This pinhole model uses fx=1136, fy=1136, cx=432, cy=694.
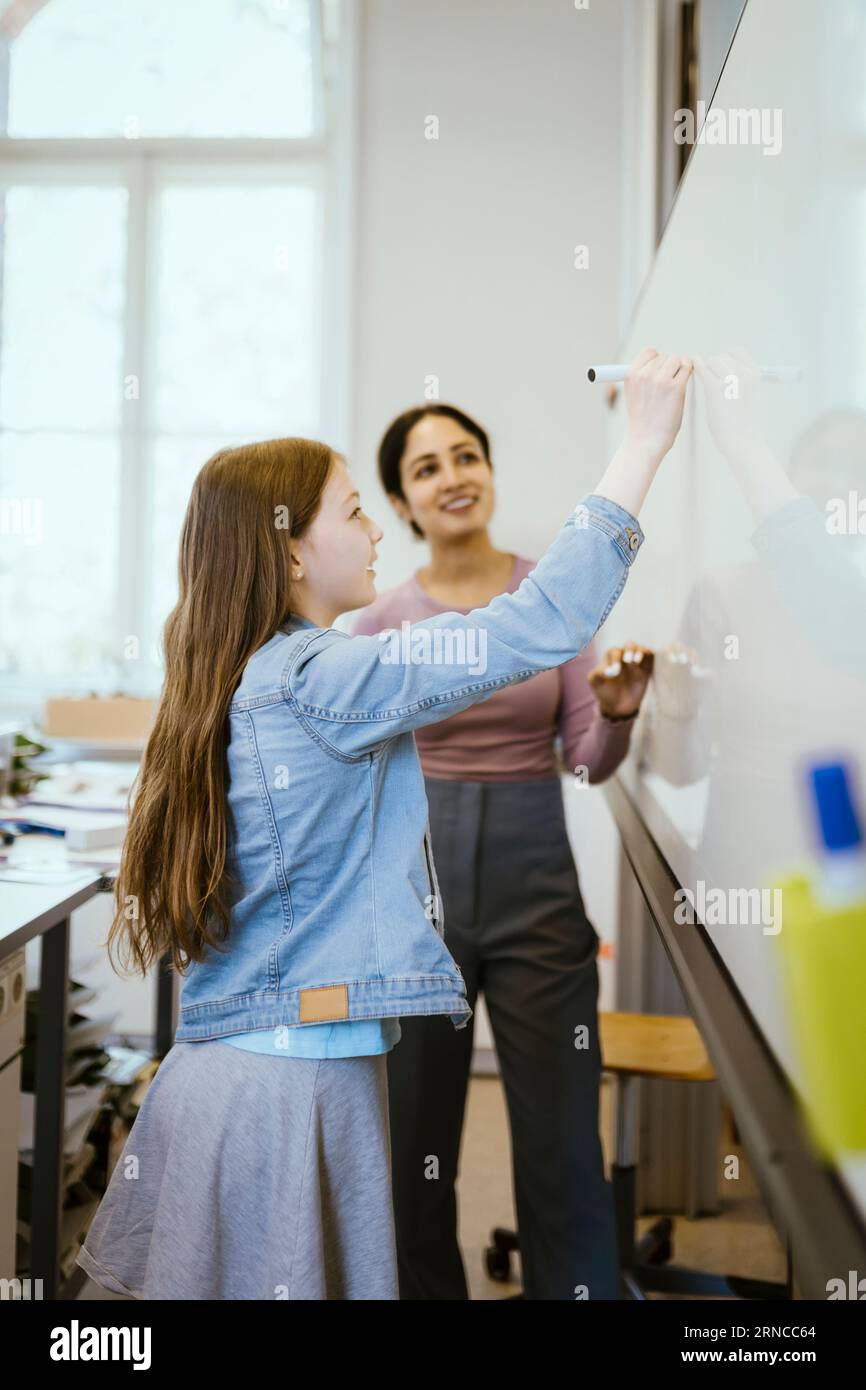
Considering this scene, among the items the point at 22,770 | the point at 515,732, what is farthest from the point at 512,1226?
the point at 22,770

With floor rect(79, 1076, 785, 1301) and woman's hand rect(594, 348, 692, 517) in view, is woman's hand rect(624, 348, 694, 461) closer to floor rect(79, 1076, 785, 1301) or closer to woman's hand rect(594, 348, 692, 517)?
woman's hand rect(594, 348, 692, 517)

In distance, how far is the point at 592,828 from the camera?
313 cm

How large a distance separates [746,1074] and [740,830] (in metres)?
0.25

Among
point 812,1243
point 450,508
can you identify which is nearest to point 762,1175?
point 812,1243

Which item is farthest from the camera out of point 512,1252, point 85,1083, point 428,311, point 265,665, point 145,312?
point 145,312

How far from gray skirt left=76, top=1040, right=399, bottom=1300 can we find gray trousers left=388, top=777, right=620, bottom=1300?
52cm

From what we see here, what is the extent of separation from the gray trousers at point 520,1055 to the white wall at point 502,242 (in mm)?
1486

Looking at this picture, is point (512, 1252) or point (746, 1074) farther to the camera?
point (512, 1252)

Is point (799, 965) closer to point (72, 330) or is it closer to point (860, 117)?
point (860, 117)

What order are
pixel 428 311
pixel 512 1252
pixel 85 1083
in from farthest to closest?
pixel 428 311
pixel 512 1252
pixel 85 1083

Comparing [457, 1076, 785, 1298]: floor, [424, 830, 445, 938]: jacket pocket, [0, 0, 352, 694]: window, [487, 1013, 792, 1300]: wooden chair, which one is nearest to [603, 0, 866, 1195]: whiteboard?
[424, 830, 445, 938]: jacket pocket

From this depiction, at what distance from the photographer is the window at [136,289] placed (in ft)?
11.0

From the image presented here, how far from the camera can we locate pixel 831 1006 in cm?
60
